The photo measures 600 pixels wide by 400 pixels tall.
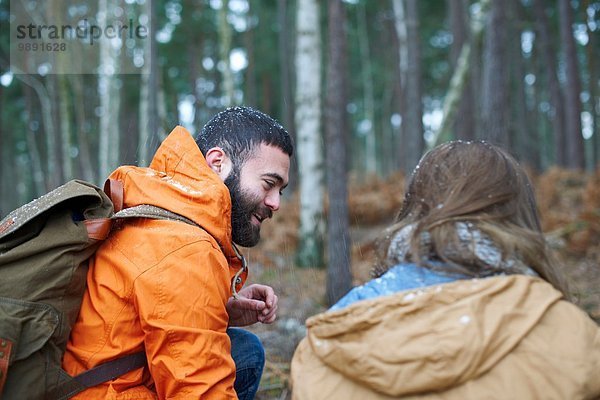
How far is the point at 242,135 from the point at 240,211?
35cm

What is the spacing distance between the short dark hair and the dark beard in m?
0.09

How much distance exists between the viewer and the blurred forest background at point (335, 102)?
685cm

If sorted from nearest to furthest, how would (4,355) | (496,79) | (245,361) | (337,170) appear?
(4,355) < (245,361) < (337,170) < (496,79)

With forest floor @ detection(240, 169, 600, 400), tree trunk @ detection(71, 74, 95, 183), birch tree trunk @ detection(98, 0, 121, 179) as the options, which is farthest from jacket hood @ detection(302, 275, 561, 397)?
tree trunk @ detection(71, 74, 95, 183)

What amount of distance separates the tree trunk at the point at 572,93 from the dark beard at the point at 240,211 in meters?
13.7

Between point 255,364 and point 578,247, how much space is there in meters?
6.70

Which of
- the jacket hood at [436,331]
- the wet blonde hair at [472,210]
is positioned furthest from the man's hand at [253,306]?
the jacket hood at [436,331]

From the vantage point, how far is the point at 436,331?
56.0 inches

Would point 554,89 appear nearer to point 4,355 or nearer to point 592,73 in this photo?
point 592,73

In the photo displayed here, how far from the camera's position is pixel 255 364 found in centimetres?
269

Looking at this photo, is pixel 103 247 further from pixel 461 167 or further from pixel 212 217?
pixel 461 167

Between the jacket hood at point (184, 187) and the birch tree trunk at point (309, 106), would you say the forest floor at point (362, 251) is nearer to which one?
the birch tree trunk at point (309, 106)

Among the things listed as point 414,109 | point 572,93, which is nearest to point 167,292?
point 414,109

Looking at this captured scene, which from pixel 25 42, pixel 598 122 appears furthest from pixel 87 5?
pixel 598 122
